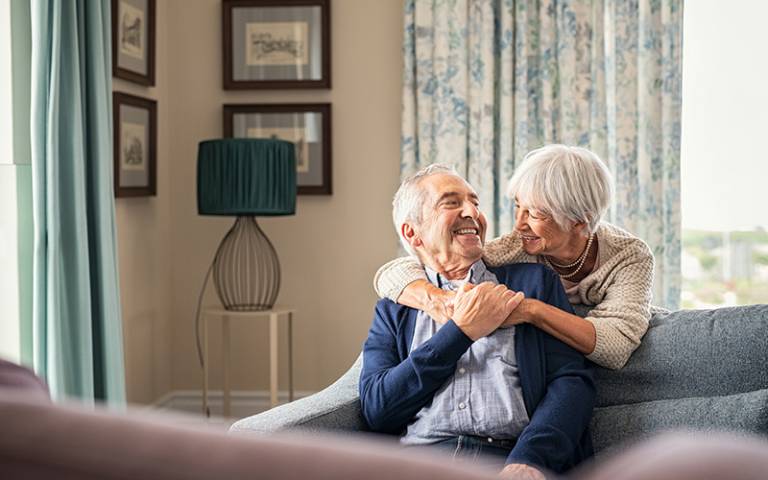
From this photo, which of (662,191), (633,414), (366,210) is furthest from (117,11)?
(633,414)

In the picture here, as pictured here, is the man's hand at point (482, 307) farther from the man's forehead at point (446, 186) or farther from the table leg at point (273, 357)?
the table leg at point (273, 357)

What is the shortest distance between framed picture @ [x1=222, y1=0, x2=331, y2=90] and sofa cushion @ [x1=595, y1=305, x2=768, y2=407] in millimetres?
2831

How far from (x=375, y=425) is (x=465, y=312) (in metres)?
0.36

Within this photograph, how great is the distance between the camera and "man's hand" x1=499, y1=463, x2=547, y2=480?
204 centimetres

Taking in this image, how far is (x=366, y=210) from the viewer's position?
16.2ft

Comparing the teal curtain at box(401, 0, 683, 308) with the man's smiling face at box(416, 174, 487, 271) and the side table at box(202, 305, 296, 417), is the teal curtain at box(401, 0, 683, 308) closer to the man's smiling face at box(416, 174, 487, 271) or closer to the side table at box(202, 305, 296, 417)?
the side table at box(202, 305, 296, 417)

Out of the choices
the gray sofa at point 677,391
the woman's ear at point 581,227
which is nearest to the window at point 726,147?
the woman's ear at point 581,227

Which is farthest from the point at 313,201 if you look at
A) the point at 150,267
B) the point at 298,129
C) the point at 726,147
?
the point at 726,147

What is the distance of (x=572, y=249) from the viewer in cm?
262

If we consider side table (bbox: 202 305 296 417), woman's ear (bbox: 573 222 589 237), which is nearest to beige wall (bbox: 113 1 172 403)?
side table (bbox: 202 305 296 417)

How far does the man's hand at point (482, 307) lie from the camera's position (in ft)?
7.47

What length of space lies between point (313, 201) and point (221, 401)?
1.11 m

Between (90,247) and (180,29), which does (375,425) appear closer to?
(90,247)

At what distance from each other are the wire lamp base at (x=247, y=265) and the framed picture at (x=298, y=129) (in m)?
0.34
